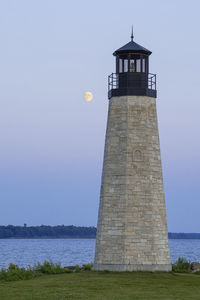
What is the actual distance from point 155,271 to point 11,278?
26.1 ft

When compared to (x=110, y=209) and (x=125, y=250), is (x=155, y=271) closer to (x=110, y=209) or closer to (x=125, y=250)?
(x=125, y=250)

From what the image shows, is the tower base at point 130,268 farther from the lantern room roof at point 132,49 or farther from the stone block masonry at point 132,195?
the lantern room roof at point 132,49

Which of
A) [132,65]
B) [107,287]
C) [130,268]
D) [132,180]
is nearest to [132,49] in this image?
[132,65]

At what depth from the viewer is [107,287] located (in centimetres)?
2878

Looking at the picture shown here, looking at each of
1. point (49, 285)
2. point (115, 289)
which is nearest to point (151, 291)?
point (115, 289)

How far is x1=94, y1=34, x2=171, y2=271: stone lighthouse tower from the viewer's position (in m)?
34.0

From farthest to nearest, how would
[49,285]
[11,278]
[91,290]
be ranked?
[11,278] → [49,285] → [91,290]

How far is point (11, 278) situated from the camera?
33.8 metres

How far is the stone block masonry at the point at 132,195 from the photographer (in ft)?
112

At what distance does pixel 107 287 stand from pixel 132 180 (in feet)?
24.6

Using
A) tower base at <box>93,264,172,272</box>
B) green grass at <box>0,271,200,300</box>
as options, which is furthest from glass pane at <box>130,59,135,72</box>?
green grass at <box>0,271,200,300</box>

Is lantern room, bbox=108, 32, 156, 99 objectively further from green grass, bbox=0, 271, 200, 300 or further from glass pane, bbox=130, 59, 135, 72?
green grass, bbox=0, 271, 200, 300

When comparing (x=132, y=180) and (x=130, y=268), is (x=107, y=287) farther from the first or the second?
(x=132, y=180)

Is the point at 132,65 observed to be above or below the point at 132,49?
below
